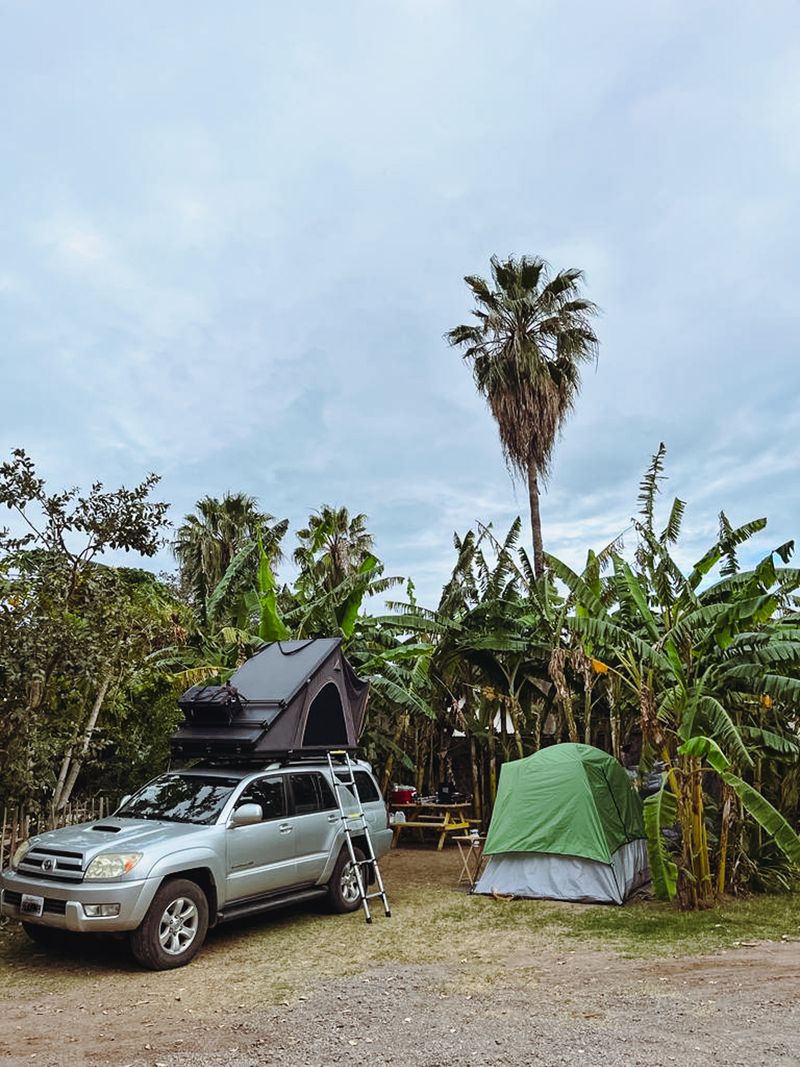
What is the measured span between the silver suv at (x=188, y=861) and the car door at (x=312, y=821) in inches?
0.5

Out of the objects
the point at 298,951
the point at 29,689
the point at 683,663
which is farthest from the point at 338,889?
the point at 683,663

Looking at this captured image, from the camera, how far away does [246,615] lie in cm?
1591

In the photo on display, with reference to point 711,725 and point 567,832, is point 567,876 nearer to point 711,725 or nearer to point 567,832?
point 567,832

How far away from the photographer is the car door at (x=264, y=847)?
8.03m

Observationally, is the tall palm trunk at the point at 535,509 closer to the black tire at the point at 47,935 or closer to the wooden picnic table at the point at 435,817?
the wooden picnic table at the point at 435,817

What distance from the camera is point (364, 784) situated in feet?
34.2

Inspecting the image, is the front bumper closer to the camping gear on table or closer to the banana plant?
the banana plant

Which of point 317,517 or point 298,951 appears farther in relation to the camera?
point 317,517

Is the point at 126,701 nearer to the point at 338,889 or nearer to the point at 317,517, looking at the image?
the point at 338,889

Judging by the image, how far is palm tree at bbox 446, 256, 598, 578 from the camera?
19969mm

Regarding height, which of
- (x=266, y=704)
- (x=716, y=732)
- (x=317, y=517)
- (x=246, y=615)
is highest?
(x=317, y=517)

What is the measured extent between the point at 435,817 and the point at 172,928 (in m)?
9.57

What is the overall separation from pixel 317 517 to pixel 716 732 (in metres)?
22.2

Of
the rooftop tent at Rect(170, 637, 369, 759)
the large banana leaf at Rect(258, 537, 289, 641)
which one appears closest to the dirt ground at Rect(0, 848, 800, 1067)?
the rooftop tent at Rect(170, 637, 369, 759)
